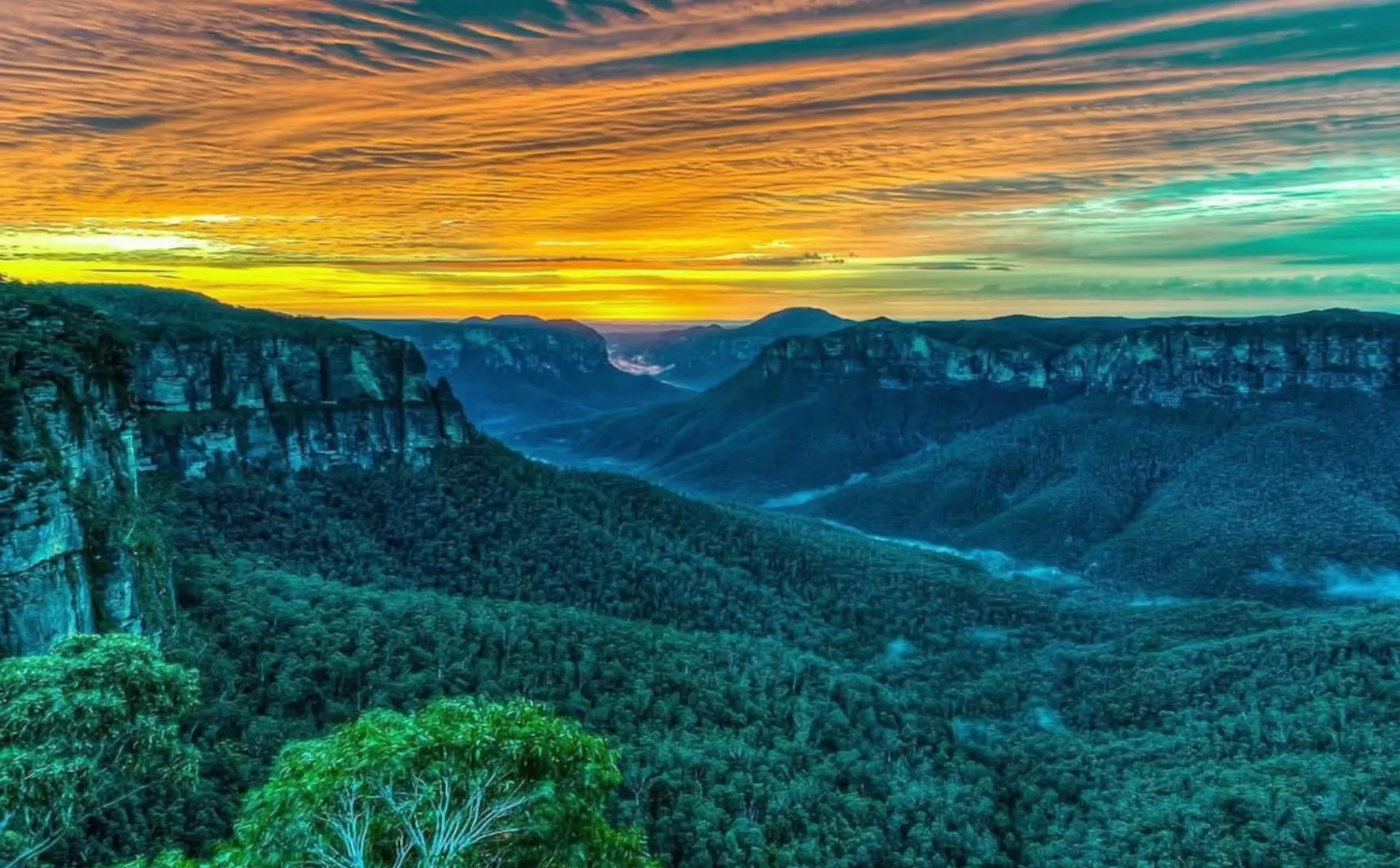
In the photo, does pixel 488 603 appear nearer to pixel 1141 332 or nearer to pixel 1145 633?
pixel 1145 633

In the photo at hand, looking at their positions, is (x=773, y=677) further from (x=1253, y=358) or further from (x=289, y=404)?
(x=1253, y=358)

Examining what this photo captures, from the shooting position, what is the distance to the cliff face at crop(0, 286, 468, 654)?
1368 inches

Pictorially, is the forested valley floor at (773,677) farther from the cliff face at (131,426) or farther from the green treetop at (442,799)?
the green treetop at (442,799)

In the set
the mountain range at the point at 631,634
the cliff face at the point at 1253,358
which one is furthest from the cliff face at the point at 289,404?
the cliff face at the point at 1253,358

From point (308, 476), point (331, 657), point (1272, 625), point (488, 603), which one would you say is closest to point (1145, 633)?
point (1272, 625)

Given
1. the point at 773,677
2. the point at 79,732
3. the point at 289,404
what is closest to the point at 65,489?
the point at 79,732

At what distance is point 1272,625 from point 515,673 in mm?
66032

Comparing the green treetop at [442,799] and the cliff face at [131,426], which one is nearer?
the green treetop at [442,799]

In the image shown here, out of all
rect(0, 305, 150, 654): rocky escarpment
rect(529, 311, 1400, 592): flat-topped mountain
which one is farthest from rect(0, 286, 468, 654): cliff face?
rect(529, 311, 1400, 592): flat-topped mountain

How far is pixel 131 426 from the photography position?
49.2m

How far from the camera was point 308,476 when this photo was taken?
273 ft

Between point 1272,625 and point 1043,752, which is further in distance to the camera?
point 1272,625

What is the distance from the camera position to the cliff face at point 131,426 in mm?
34750

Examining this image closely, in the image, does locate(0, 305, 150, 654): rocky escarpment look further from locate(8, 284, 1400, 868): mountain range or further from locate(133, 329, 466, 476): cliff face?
locate(133, 329, 466, 476): cliff face
